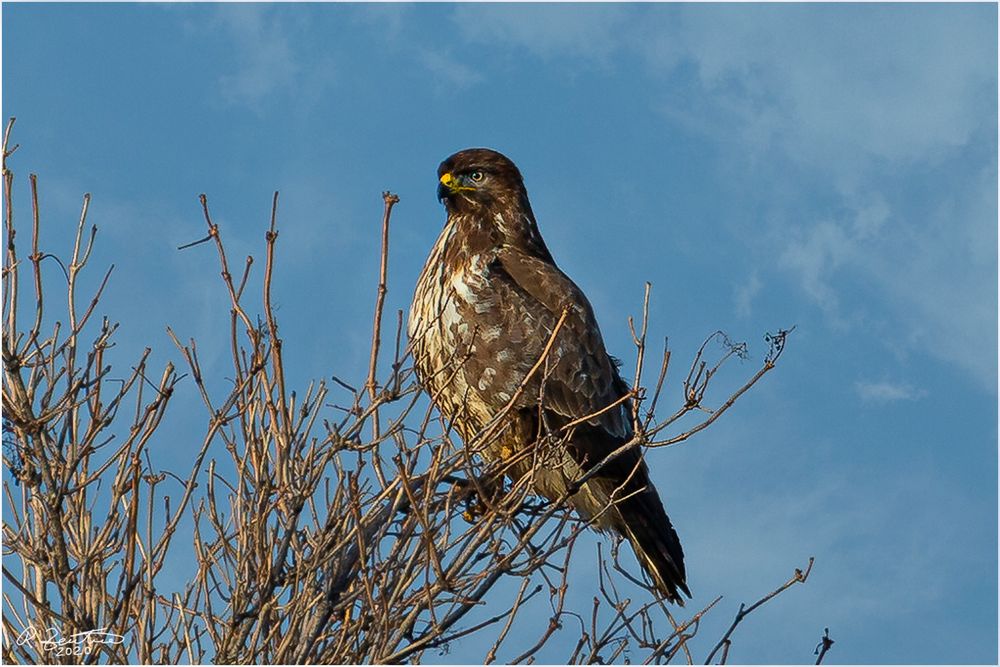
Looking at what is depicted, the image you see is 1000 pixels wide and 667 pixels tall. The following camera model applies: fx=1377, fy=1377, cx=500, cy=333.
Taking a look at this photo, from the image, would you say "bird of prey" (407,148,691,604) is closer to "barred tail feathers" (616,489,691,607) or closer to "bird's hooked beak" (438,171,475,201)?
"barred tail feathers" (616,489,691,607)

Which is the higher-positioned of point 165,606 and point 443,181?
point 443,181

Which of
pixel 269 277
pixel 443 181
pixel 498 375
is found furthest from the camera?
pixel 443 181

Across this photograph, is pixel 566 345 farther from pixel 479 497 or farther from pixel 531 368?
pixel 479 497

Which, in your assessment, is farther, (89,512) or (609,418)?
(609,418)

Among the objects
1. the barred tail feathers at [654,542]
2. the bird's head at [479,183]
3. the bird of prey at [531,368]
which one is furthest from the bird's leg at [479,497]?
the bird's head at [479,183]

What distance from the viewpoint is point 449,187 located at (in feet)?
22.9

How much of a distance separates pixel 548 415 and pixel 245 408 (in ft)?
6.60

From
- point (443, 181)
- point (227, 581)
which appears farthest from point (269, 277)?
point (443, 181)

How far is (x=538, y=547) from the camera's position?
17.1ft

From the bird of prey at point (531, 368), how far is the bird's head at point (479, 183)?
141 millimetres

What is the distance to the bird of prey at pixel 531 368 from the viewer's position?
6230 millimetres

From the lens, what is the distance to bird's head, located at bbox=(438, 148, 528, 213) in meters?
6.93

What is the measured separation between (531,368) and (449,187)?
1294 millimetres

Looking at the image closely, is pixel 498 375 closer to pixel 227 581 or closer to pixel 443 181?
pixel 443 181
